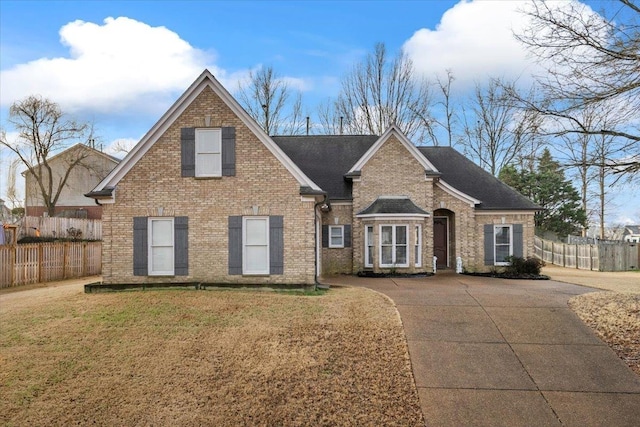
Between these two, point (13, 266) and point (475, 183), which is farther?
point (475, 183)

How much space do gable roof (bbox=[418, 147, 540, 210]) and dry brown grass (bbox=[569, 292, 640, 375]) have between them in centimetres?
832

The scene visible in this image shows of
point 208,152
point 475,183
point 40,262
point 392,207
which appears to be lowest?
point 40,262

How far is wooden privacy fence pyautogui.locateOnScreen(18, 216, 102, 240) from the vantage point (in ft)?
100.0

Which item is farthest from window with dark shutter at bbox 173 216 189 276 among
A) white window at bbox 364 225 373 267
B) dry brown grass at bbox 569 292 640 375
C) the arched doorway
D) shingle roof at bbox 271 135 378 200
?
the arched doorway

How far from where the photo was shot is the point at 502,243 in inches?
837

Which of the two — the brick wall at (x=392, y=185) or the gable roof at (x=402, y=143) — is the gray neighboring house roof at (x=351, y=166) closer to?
the brick wall at (x=392, y=185)

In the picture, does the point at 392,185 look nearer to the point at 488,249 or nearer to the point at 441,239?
the point at 441,239

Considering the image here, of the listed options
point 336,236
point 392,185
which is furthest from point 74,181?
point 392,185

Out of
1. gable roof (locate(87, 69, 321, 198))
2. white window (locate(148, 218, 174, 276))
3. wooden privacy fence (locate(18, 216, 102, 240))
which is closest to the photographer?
gable roof (locate(87, 69, 321, 198))

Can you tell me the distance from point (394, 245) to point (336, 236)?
2.66 m

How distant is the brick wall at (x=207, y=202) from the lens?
15.0 m

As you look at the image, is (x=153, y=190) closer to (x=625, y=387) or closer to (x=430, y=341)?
(x=430, y=341)

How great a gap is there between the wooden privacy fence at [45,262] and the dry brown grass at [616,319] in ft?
68.3

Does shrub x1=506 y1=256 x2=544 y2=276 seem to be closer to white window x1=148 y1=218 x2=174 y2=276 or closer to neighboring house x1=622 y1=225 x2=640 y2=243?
white window x1=148 y1=218 x2=174 y2=276
